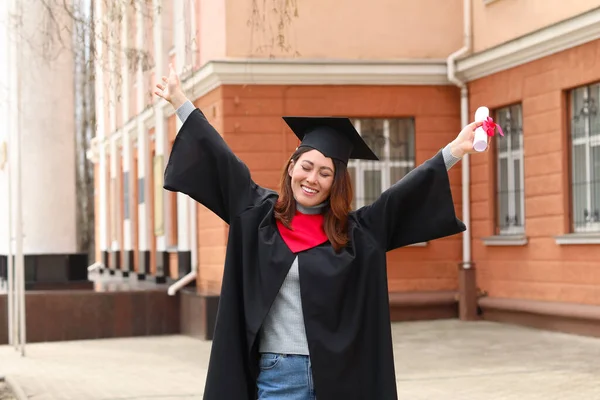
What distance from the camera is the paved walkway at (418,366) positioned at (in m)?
9.51

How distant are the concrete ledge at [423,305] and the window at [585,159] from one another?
2703 millimetres

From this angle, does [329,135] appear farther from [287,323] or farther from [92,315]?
[92,315]

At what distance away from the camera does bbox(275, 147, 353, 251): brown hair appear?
3.96 meters

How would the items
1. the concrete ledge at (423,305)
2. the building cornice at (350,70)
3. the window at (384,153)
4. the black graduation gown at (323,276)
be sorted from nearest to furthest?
the black graduation gown at (323,276)
the building cornice at (350,70)
the concrete ledge at (423,305)
the window at (384,153)

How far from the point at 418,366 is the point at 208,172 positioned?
23.7ft

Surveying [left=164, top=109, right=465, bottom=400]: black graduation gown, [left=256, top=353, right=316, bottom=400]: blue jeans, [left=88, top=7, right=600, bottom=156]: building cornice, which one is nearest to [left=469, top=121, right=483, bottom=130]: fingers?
[left=164, top=109, right=465, bottom=400]: black graduation gown

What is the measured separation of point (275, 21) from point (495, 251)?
14.0ft

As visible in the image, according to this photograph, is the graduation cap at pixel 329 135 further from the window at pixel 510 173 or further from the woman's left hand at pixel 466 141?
the window at pixel 510 173

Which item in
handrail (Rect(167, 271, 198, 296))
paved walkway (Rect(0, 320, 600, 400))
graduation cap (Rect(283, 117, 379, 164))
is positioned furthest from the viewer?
handrail (Rect(167, 271, 198, 296))

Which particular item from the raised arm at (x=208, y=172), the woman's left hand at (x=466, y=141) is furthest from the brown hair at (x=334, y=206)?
the woman's left hand at (x=466, y=141)

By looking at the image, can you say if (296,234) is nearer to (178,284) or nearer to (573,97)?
(573,97)

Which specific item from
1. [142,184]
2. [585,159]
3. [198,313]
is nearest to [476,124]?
[585,159]

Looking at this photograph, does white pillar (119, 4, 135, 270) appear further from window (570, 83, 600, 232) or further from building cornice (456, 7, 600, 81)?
window (570, 83, 600, 232)

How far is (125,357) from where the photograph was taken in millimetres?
12797
